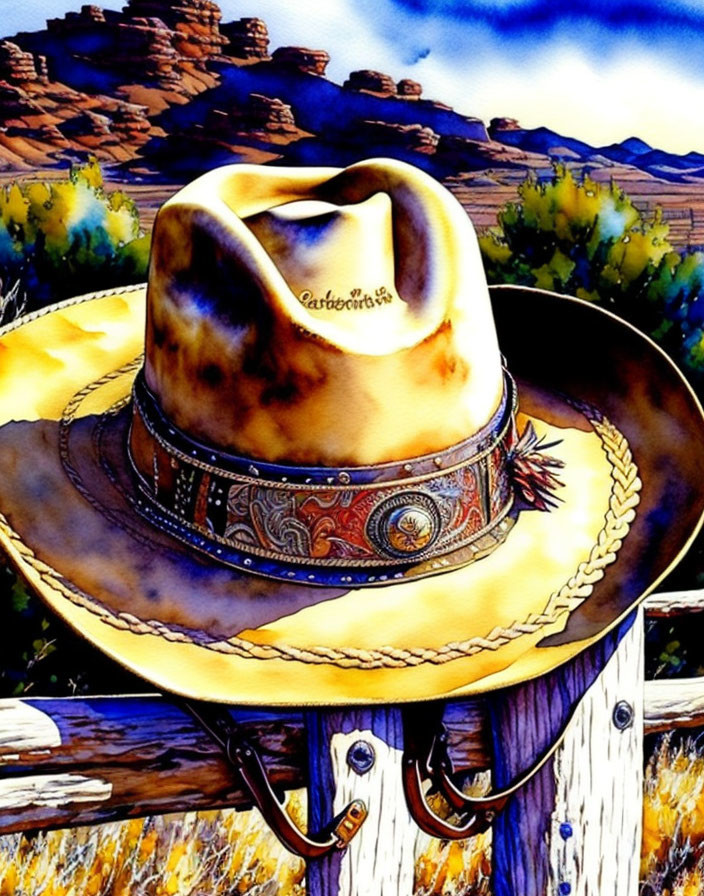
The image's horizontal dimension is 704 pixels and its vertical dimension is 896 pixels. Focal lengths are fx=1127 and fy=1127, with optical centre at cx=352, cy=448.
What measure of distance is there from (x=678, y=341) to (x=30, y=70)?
8.28ft

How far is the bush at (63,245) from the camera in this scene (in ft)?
12.4

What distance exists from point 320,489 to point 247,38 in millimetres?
2700

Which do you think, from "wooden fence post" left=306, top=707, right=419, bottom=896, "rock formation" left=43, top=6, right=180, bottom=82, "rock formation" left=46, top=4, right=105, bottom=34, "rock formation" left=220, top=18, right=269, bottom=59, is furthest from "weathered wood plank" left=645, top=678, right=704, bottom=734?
"rock formation" left=46, top=4, right=105, bottom=34

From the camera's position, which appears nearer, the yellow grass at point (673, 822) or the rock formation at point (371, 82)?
the yellow grass at point (673, 822)

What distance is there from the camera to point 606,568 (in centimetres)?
232

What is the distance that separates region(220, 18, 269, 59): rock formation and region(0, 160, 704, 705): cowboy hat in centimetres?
203

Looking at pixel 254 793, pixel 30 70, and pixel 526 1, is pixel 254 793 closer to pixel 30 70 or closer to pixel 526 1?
pixel 30 70

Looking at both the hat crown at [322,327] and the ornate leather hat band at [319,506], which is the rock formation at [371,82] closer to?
the hat crown at [322,327]

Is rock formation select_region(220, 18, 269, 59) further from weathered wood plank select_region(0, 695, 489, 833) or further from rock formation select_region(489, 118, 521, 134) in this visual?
weathered wood plank select_region(0, 695, 489, 833)

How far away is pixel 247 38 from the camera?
418cm

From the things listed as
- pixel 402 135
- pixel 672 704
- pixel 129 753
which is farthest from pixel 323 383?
pixel 402 135

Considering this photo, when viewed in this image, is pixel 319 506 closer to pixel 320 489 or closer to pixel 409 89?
pixel 320 489

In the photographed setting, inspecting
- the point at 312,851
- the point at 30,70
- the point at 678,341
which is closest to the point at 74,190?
the point at 30,70

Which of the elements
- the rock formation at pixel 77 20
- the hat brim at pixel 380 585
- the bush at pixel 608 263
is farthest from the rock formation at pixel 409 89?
the hat brim at pixel 380 585
